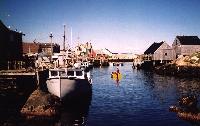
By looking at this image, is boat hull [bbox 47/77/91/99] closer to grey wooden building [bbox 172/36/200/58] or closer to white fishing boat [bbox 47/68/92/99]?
white fishing boat [bbox 47/68/92/99]

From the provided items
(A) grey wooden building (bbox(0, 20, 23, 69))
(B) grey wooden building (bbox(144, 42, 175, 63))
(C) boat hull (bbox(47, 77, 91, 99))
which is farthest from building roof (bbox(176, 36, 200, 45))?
(C) boat hull (bbox(47, 77, 91, 99))

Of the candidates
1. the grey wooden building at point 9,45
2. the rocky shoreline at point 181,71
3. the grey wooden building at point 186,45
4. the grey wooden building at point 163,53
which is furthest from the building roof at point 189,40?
the grey wooden building at point 9,45

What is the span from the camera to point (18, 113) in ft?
91.0

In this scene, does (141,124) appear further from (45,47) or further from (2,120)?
(45,47)

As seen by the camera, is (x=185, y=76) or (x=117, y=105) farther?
(x=185, y=76)

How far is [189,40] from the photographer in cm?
9281

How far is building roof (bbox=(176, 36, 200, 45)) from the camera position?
91500 millimetres

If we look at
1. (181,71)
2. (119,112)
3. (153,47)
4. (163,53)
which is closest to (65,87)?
(119,112)

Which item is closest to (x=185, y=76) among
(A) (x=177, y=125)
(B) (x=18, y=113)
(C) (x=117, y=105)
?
(C) (x=117, y=105)

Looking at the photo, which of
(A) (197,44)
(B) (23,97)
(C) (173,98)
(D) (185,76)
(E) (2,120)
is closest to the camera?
(E) (2,120)

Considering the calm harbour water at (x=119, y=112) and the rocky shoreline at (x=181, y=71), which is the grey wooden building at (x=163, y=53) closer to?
the rocky shoreline at (x=181, y=71)

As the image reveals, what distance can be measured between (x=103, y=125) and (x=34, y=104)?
753 centimetres

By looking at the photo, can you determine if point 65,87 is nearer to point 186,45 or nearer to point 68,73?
point 68,73

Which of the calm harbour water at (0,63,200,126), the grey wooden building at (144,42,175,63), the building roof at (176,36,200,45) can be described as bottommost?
the calm harbour water at (0,63,200,126)
